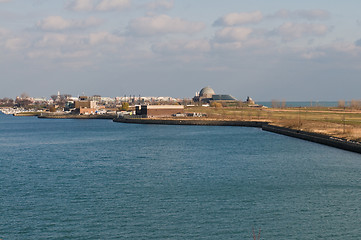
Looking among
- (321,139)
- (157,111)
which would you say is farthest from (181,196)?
(157,111)

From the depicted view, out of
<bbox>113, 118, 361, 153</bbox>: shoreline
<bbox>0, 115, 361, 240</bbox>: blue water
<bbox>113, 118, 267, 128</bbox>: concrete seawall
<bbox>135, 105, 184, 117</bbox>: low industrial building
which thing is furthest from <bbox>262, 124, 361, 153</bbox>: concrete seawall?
<bbox>135, 105, 184, 117</bbox>: low industrial building

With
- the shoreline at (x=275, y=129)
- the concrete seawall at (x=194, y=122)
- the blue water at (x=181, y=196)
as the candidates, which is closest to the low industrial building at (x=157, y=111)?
the shoreline at (x=275, y=129)

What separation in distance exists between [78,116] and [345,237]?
17281 centimetres

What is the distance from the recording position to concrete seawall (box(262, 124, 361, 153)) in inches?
2384

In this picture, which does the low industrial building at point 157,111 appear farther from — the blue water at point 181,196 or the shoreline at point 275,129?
the blue water at point 181,196

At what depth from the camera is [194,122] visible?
129375 mm

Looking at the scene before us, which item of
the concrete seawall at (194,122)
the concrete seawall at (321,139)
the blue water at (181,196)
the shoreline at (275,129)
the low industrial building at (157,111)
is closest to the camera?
the blue water at (181,196)

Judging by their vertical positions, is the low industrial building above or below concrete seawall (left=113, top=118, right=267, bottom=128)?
above

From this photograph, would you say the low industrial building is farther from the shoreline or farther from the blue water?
the blue water

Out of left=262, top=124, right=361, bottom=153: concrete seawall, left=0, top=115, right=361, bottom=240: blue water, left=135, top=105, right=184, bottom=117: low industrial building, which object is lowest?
left=0, top=115, right=361, bottom=240: blue water

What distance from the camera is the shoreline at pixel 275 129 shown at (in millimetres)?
63019

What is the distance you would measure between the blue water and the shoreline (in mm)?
3746

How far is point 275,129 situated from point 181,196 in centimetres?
6836

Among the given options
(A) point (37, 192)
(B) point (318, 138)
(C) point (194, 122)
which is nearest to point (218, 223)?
(A) point (37, 192)
